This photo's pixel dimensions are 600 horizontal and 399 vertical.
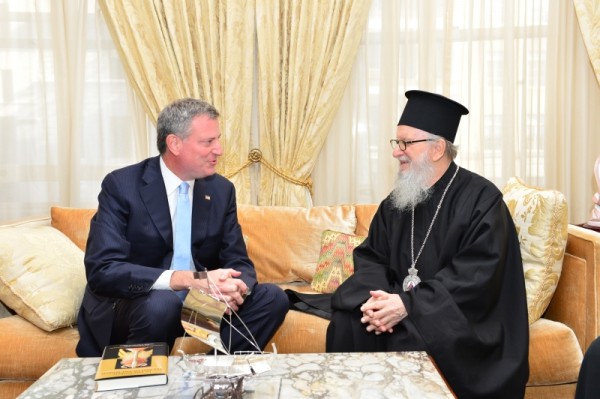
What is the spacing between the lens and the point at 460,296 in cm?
280

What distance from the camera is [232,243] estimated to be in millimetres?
3342

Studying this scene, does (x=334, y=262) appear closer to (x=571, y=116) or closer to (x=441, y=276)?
(x=441, y=276)

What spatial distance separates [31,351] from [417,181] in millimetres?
1927

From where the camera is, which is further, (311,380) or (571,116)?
(571,116)

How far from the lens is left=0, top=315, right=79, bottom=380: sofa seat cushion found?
3047 millimetres

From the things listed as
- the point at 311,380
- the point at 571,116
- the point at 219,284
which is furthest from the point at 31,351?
the point at 571,116

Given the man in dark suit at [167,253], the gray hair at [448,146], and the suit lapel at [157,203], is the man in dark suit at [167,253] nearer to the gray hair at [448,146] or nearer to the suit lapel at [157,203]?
the suit lapel at [157,203]

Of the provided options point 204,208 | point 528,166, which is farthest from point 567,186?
point 204,208

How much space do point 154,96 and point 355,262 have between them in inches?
76.8

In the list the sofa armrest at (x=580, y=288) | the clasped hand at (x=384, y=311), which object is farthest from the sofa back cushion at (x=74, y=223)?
the sofa armrest at (x=580, y=288)

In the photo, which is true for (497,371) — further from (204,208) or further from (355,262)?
(204,208)

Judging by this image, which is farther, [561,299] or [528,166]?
[528,166]

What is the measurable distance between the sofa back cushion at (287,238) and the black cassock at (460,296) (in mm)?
757

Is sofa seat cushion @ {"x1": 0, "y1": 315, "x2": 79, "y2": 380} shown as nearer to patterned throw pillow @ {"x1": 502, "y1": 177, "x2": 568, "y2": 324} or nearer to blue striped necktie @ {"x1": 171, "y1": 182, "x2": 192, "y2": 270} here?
blue striped necktie @ {"x1": 171, "y1": 182, "x2": 192, "y2": 270}
